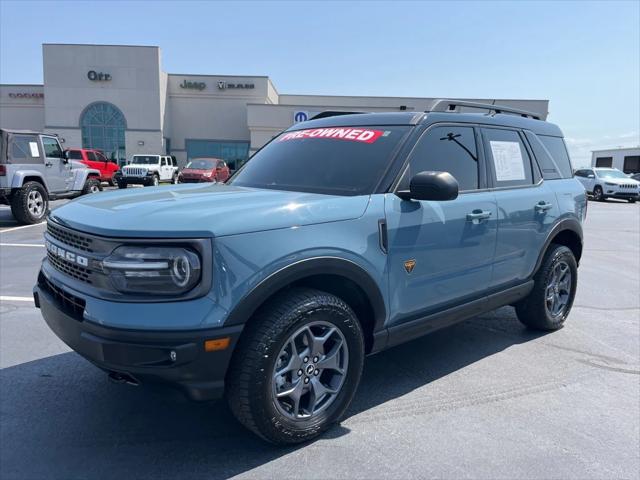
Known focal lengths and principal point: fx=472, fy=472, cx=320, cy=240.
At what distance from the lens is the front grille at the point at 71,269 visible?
2410mm

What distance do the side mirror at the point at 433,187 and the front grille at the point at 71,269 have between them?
1.89 metres

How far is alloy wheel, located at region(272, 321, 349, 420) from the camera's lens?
258 cm

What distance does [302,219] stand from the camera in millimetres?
2545

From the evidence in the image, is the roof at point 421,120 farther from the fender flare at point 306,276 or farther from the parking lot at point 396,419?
the parking lot at point 396,419

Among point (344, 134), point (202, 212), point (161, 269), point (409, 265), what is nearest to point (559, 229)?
point (409, 265)

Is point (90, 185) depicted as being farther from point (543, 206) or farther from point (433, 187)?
point (433, 187)

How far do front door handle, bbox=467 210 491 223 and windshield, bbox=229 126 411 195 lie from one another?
0.78m

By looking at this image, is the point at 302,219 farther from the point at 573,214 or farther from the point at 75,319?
the point at 573,214

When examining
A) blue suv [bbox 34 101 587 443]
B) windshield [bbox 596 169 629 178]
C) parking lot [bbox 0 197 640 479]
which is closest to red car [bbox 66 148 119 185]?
parking lot [bbox 0 197 640 479]

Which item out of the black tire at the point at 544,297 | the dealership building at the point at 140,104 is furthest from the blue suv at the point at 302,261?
the dealership building at the point at 140,104

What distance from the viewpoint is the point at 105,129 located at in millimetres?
38906

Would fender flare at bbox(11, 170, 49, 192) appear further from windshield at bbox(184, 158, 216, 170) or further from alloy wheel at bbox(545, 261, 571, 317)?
windshield at bbox(184, 158, 216, 170)

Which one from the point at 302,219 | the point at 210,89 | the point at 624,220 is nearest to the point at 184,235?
the point at 302,219

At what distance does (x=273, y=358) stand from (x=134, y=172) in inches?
951
